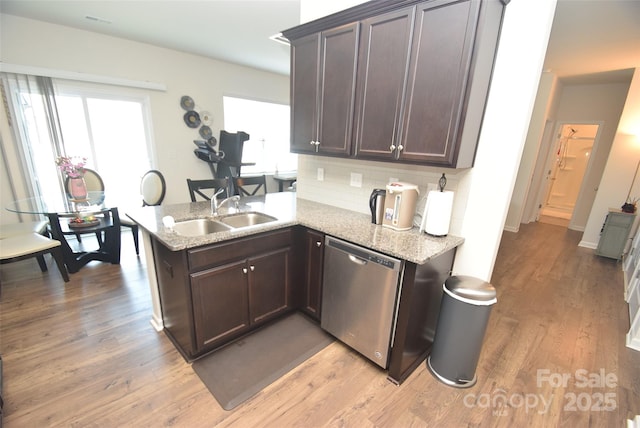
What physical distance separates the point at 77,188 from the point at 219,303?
2270mm

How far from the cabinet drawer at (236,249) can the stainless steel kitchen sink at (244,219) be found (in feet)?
0.80

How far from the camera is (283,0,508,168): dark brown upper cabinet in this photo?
58.6 inches

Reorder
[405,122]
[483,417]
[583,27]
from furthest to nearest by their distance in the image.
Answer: [583,27], [405,122], [483,417]

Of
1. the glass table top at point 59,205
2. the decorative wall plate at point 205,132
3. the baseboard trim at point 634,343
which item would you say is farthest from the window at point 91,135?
the baseboard trim at point 634,343

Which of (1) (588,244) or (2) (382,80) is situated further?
(1) (588,244)

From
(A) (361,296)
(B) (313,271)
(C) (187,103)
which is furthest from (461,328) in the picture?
(C) (187,103)

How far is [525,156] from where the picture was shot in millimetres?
4980

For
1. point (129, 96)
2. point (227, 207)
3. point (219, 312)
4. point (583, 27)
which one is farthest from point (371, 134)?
point (129, 96)

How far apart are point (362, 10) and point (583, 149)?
309 inches

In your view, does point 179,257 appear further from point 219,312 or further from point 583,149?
point 583,149

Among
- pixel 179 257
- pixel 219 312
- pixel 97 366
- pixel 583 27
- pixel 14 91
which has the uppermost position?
pixel 583 27

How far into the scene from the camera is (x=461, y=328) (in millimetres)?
1658

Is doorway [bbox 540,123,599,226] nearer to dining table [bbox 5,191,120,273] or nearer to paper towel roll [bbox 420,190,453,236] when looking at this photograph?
paper towel roll [bbox 420,190,453,236]

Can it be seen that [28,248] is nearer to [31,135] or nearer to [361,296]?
[31,135]
